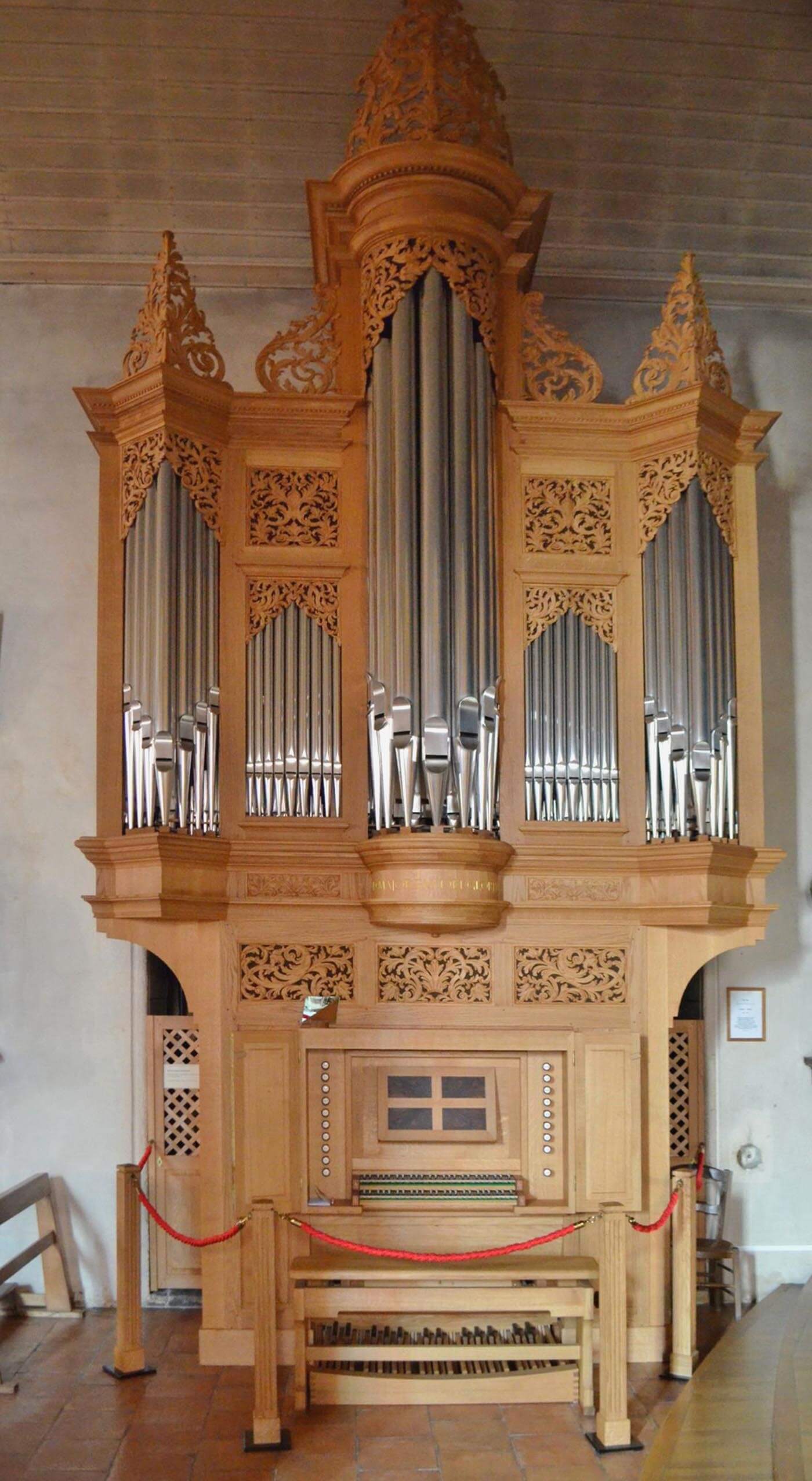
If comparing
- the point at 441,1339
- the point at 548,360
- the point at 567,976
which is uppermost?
the point at 548,360

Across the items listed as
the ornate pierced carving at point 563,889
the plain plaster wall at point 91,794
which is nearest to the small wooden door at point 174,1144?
the plain plaster wall at point 91,794

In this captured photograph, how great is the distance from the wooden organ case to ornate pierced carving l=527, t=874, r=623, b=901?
0.02 meters

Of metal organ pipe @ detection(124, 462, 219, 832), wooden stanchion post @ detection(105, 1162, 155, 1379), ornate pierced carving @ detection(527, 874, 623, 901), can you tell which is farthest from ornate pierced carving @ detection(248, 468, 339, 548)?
wooden stanchion post @ detection(105, 1162, 155, 1379)

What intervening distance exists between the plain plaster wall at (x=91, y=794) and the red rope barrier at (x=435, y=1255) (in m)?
1.86

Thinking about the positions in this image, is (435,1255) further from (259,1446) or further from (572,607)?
(572,607)

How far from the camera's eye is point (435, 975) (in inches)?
244

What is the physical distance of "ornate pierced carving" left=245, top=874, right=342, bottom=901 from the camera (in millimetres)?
6207

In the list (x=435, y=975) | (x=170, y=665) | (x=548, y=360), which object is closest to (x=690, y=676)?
(x=548, y=360)

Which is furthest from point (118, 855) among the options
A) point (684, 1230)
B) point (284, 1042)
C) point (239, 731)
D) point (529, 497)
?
point (684, 1230)

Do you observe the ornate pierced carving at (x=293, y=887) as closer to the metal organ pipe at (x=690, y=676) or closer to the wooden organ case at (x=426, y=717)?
the wooden organ case at (x=426, y=717)

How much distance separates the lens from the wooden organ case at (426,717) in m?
6.01

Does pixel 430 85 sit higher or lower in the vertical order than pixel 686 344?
higher

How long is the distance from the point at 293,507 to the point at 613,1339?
13.6 feet

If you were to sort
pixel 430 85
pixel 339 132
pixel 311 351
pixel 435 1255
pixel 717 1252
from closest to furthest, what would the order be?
1. pixel 435 1255
2. pixel 430 85
3. pixel 311 351
4. pixel 717 1252
5. pixel 339 132
